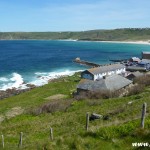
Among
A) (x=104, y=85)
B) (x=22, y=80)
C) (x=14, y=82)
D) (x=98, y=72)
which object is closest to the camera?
(x=104, y=85)

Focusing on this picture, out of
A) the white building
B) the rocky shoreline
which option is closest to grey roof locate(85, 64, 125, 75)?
the white building

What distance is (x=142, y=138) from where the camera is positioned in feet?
44.3

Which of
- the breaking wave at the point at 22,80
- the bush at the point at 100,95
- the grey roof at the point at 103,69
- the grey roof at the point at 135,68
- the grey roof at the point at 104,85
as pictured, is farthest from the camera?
the grey roof at the point at 135,68

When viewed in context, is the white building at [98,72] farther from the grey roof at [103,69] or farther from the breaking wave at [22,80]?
the breaking wave at [22,80]

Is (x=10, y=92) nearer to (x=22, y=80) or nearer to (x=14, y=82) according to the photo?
(x=14, y=82)

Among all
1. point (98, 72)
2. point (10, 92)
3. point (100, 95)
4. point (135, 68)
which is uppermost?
point (100, 95)

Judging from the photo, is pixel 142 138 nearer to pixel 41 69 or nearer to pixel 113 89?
pixel 113 89

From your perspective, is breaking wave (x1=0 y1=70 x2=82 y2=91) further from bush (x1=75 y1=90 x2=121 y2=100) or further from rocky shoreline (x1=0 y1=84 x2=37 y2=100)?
bush (x1=75 y1=90 x2=121 y2=100)

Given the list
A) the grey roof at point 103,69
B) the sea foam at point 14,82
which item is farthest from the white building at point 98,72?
the sea foam at point 14,82

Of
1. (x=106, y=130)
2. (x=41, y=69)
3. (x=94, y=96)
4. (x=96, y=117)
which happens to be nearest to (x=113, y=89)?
(x=94, y=96)

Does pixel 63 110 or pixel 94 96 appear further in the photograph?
pixel 94 96

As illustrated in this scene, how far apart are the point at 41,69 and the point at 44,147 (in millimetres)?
90382

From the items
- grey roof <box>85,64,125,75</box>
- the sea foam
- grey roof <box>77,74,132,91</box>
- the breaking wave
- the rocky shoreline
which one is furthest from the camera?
the breaking wave

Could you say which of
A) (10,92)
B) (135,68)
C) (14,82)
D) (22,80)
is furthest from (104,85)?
(22,80)
